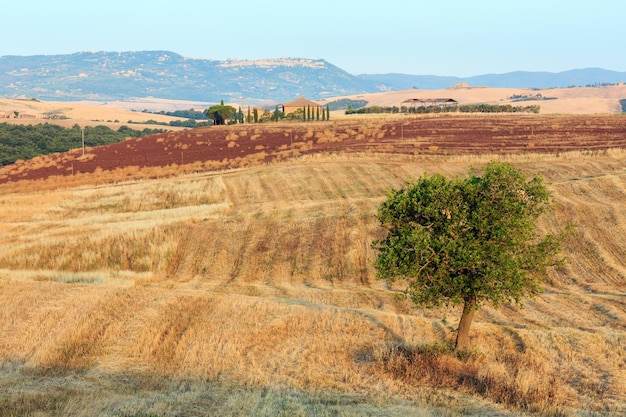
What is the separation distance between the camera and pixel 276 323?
2372 cm

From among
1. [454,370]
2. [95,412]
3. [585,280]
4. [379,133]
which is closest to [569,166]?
[585,280]

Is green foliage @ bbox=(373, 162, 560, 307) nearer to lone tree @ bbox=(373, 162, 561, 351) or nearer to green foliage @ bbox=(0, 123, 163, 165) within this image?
lone tree @ bbox=(373, 162, 561, 351)

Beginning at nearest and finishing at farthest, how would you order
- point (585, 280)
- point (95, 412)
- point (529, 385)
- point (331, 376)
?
point (95, 412) < point (529, 385) < point (331, 376) < point (585, 280)

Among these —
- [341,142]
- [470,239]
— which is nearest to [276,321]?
[470,239]

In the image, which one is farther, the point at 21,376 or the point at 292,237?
the point at 292,237

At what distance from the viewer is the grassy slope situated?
16672 millimetres

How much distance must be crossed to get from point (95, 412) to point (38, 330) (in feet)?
31.4

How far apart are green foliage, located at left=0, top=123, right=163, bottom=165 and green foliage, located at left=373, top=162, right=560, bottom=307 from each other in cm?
11748

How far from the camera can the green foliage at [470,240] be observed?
1908 centimetres

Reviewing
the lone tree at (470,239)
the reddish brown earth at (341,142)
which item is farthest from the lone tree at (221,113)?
the lone tree at (470,239)

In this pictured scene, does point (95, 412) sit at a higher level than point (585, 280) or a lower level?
higher

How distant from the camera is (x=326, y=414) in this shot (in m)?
14.6

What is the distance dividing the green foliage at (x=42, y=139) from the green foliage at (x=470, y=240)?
11748cm

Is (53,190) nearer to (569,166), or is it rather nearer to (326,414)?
(569,166)
